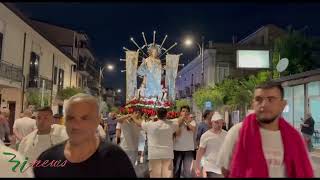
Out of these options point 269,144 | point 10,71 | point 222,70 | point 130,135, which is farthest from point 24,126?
point 222,70

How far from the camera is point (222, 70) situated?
5228 cm

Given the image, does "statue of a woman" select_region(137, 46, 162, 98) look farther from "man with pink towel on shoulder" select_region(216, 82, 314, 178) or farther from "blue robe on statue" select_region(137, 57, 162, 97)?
"man with pink towel on shoulder" select_region(216, 82, 314, 178)

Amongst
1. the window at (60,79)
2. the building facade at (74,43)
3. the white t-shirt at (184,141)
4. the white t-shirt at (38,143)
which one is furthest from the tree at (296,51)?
the white t-shirt at (38,143)

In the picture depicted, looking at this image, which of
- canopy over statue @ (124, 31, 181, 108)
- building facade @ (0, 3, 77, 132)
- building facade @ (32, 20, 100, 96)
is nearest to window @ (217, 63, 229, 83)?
building facade @ (32, 20, 100, 96)

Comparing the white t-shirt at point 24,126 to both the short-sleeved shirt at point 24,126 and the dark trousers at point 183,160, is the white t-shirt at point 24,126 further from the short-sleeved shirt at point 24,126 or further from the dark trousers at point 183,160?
the dark trousers at point 183,160

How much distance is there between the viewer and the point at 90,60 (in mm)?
70625

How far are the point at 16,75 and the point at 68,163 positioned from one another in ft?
90.7

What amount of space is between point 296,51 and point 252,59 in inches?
186

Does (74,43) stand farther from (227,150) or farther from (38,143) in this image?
(227,150)

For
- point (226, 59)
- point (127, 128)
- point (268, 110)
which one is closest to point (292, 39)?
point (226, 59)

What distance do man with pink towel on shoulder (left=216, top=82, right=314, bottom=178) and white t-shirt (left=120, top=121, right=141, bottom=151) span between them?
23.2 ft

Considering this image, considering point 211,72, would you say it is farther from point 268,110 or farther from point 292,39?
point 268,110

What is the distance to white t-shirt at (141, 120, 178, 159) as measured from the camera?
895cm

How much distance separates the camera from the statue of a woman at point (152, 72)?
73.1 feet
